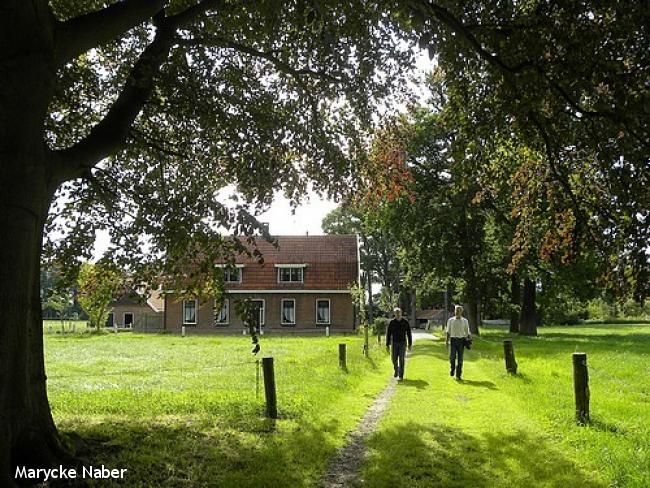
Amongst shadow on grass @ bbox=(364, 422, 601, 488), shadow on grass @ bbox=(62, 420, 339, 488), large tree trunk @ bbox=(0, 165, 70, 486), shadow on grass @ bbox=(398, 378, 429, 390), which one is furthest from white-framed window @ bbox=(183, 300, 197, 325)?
large tree trunk @ bbox=(0, 165, 70, 486)

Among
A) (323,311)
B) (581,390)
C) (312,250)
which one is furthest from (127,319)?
(581,390)

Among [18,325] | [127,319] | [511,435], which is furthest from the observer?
[127,319]

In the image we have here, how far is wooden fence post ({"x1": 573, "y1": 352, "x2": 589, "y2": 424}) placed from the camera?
8.54 metres

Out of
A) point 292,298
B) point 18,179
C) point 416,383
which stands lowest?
point 416,383

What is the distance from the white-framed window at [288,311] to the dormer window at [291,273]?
164 cm

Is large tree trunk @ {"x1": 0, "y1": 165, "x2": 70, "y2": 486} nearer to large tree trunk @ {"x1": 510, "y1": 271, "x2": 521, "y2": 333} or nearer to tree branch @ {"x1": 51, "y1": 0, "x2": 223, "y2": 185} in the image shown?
tree branch @ {"x1": 51, "y1": 0, "x2": 223, "y2": 185}

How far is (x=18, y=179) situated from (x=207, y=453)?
3923 millimetres

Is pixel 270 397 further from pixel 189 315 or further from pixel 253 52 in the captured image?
pixel 189 315

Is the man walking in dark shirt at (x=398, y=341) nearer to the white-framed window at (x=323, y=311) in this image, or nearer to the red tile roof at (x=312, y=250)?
the white-framed window at (x=323, y=311)

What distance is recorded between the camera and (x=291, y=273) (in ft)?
148

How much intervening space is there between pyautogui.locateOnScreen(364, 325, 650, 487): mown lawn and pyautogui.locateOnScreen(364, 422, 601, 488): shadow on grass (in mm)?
11

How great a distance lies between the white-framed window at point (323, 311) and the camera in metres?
44.2

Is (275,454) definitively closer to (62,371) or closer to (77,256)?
(77,256)

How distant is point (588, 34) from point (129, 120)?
522 cm
